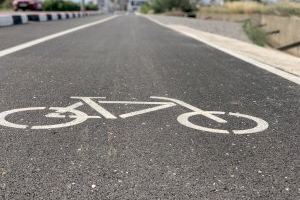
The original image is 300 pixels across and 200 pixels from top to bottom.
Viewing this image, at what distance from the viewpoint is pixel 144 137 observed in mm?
4250

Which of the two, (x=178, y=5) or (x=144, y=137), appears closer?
(x=144, y=137)

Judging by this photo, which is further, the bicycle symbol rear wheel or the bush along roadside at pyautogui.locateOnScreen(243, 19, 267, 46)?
the bush along roadside at pyautogui.locateOnScreen(243, 19, 267, 46)

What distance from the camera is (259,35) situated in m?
25.7

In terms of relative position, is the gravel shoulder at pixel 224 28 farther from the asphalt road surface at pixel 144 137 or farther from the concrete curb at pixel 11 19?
the asphalt road surface at pixel 144 137

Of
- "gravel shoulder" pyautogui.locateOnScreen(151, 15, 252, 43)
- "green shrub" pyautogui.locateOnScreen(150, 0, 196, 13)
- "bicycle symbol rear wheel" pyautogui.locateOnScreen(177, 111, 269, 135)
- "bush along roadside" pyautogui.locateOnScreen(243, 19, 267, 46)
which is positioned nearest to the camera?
"bicycle symbol rear wheel" pyautogui.locateOnScreen(177, 111, 269, 135)

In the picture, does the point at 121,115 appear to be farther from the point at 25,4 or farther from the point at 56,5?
the point at 56,5

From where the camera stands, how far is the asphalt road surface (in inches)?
125

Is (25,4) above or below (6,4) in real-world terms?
above

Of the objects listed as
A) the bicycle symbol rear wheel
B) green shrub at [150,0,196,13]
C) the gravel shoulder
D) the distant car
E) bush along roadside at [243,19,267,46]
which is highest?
the bicycle symbol rear wheel

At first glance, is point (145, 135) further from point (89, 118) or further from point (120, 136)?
point (89, 118)

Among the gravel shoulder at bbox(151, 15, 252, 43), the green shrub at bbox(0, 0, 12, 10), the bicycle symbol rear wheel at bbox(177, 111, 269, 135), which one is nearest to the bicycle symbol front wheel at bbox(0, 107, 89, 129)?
the bicycle symbol rear wheel at bbox(177, 111, 269, 135)

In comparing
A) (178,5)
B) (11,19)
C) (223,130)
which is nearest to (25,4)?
(11,19)

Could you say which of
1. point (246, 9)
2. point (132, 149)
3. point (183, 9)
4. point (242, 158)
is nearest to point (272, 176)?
point (242, 158)

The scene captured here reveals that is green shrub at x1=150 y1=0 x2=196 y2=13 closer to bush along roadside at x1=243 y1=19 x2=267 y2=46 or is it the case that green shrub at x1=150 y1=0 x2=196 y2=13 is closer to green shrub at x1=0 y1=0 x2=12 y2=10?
green shrub at x1=0 y1=0 x2=12 y2=10
